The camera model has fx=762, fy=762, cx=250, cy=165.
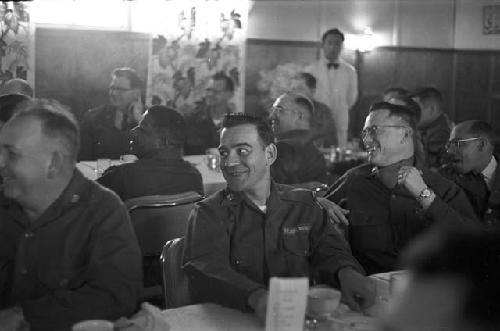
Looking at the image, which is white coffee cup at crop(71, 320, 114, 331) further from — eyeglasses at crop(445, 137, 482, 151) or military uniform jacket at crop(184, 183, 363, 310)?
eyeglasses at crop(445, 137, 482, 151)

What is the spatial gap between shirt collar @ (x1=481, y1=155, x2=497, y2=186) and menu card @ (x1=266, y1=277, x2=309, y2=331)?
8.22 feet

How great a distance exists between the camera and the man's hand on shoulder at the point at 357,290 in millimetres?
2320

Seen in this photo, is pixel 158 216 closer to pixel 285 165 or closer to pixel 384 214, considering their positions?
pixel 384 214

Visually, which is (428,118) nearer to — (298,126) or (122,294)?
(298,126)

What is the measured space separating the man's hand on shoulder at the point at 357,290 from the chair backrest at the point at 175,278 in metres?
0.54

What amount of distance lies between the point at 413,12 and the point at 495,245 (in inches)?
379

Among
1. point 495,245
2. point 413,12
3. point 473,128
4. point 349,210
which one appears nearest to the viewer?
point 495,245

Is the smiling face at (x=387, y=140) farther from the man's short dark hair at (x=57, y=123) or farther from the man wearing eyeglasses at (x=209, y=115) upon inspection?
the man wearing eyeglasses at (x=209, y=115)

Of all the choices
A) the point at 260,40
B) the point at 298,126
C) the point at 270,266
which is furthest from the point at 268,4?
the point at 270,266

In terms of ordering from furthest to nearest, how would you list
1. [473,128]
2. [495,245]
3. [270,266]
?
1. [473,128]
2. [270,266]
3. [495,245]

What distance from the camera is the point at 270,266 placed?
8.88ft

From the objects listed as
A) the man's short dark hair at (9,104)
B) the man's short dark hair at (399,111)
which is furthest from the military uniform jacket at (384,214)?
the man's short dark hair at (9,104)

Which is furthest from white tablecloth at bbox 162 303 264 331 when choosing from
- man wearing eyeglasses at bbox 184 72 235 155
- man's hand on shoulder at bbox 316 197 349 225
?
man wearing eyeglasses at bbox 184 72 235 155

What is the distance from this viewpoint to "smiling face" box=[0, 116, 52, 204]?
2.25 metres
